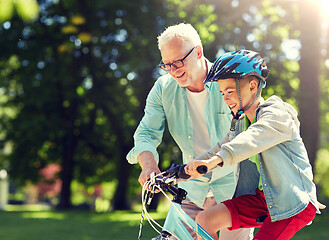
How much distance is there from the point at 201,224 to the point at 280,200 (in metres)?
0.46

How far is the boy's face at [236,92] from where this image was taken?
2701 mm

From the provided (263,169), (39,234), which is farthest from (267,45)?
(263,169)

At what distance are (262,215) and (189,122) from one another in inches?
42.8

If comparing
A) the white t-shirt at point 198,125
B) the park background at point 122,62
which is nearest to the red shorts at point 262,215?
the white t-shirt at point 198,125

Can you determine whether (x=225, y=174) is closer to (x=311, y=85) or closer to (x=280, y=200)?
(x=280, y=200)

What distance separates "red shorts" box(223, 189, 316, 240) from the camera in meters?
2.51

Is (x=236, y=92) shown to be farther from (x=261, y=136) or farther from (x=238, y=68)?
(x=261, y=136)

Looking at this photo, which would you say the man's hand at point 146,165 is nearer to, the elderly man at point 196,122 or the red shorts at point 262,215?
the elderly man at point 196,122

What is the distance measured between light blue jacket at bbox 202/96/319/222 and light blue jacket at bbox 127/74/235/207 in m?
1.00

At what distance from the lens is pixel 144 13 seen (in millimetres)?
13531

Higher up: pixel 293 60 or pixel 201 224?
pixel 293 60

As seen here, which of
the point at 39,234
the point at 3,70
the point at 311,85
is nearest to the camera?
the point at 39,234

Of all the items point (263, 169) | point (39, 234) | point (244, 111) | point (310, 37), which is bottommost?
point (39, 234)

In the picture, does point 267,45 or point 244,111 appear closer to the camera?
point 244,111
